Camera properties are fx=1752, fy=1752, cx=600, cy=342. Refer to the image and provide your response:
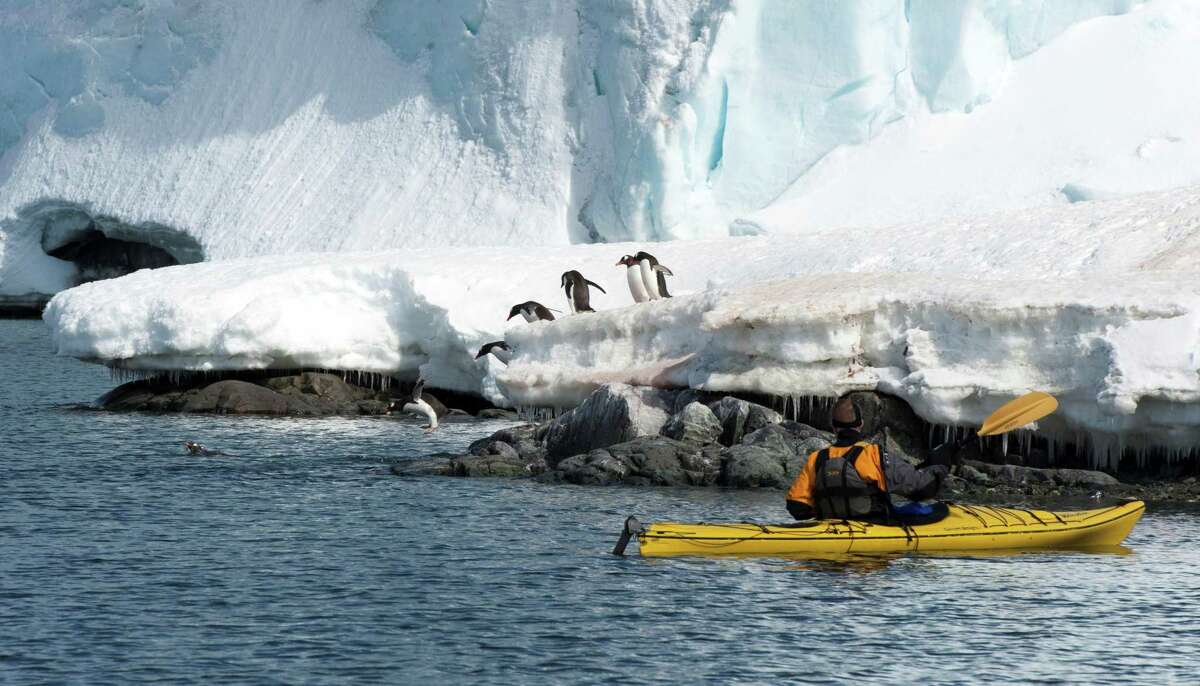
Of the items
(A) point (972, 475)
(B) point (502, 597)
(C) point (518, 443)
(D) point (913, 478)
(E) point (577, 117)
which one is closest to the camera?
(B) point (502, 597)

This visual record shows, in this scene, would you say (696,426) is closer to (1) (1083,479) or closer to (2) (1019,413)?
(1) (1083,479)

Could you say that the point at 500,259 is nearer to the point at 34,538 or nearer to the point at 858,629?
the point at 34,538

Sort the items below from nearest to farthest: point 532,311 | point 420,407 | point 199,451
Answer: point 199,451 → point 420,407 → point 532,311

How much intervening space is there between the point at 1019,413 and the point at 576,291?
9.21m

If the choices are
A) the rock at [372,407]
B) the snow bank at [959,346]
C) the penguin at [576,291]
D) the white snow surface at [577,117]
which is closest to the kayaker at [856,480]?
the snow bank at [959,346]

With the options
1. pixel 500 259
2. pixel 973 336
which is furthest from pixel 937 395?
pixel 500 259

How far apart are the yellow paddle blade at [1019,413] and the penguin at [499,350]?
8.56m

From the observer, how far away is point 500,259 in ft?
80.3

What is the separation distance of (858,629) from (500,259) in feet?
50.3

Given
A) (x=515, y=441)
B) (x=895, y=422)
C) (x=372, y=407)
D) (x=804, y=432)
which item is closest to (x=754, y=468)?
(x=804, y=432)

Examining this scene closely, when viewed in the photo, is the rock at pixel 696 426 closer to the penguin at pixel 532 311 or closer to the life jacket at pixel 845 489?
the life jacket at pixel 845 489

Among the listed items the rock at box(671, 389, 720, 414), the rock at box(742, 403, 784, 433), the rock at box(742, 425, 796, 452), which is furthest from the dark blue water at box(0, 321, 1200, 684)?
the rock at box(671, 389, 720, 414)

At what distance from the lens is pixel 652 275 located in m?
21.2

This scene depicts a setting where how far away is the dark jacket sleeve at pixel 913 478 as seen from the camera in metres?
11.0
